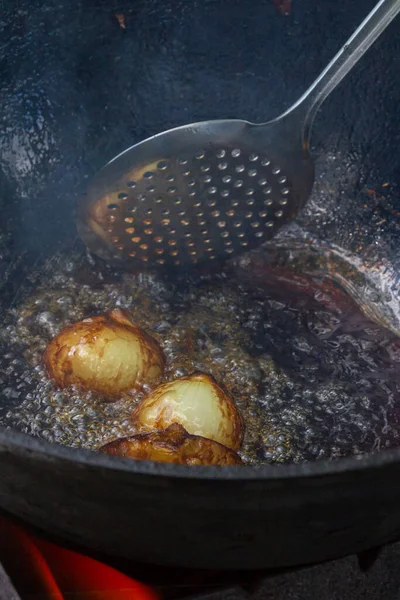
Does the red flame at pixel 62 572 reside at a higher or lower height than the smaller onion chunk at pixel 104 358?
lower

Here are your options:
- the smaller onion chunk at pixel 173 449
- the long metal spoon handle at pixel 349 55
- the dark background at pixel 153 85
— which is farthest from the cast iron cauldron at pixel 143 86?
A: the smaller onion chunk at pixel 173 449

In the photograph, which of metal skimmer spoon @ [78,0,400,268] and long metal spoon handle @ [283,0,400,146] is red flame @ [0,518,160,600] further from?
long metal spoon handle @ [283,0,400,146]

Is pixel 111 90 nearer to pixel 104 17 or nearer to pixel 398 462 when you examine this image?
pixel 104 17

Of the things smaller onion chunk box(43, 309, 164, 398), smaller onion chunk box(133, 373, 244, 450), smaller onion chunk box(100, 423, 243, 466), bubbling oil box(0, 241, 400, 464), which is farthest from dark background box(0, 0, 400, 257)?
smaller onion chunk box(100, 423, 243, 466)

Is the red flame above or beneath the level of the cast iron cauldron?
beneath

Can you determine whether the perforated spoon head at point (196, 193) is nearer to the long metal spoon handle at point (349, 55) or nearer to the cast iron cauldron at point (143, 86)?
the long metal spoon handle at point (349, 55)

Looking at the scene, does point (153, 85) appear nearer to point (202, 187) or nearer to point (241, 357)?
point (202, 187)

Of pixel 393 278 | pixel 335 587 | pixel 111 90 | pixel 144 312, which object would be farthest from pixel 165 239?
pixel 335 587
